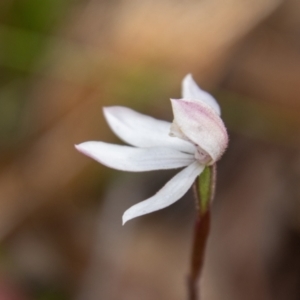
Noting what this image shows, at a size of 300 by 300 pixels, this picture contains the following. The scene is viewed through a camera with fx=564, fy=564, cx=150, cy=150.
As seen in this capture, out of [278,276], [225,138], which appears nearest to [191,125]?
[225,138]

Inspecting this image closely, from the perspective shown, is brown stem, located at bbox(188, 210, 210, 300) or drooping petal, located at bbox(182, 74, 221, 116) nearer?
brown stem, located at bbox(188, 210, 210, 300)

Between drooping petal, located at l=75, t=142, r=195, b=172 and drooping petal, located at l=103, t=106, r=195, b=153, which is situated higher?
drooping petal, located at l=103, t=106, r=195, b=153

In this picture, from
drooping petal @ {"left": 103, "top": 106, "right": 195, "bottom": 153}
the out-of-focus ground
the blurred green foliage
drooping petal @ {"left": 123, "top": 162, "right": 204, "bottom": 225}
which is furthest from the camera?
the blurred green foliage

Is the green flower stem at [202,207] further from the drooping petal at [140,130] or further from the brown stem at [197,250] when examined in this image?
the drooping petal at [140,130]

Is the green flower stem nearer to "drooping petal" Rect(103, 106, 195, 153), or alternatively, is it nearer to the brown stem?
the brown stem

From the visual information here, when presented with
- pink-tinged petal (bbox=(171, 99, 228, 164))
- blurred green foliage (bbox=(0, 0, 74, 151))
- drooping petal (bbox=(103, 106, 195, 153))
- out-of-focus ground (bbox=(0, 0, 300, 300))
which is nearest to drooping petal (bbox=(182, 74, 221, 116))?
drooping petal (bbox=(103, 106, 195, 153))

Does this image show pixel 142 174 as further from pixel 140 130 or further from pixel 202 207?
pixel 202 207

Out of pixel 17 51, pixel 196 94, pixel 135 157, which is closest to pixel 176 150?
pixel 135 157

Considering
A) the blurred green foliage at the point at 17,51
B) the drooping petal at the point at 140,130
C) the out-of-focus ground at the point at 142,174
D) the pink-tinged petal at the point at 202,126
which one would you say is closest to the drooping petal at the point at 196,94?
the drooping petal at the point at 140,130

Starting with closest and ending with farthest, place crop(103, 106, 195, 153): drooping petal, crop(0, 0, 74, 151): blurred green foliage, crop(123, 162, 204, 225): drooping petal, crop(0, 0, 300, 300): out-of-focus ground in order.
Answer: crop(123, 162, 204, 225): drooping petal < crop(103, 106, 195, 153): drooping petal < crop(0, 0, 300, 300): out-of-focus ground < crop(0, 0, 74, 151): blurred green foliage
